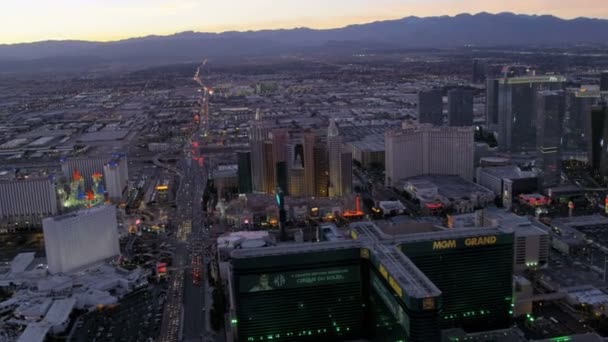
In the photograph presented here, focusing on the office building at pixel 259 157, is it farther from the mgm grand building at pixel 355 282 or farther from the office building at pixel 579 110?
the office building at pixel 579 110

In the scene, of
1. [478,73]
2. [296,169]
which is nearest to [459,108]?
[296,169]

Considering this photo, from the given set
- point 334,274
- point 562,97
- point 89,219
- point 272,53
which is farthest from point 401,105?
point 272,53

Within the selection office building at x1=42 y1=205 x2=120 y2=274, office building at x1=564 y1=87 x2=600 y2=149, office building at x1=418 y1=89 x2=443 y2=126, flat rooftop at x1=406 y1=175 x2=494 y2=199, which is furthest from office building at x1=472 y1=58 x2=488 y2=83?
office building at x1=42 y1=205 x2=120 y2=274

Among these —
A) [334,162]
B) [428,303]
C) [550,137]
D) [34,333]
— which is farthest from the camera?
[550,137]

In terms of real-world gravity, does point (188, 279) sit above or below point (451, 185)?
below

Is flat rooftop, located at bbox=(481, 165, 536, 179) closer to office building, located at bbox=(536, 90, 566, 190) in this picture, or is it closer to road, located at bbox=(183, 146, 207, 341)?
office building, located at bbox=(536, 90, 566, 190)

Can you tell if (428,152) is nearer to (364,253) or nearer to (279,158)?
(279,158)

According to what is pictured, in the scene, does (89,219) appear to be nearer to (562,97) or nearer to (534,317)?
(534,317)
